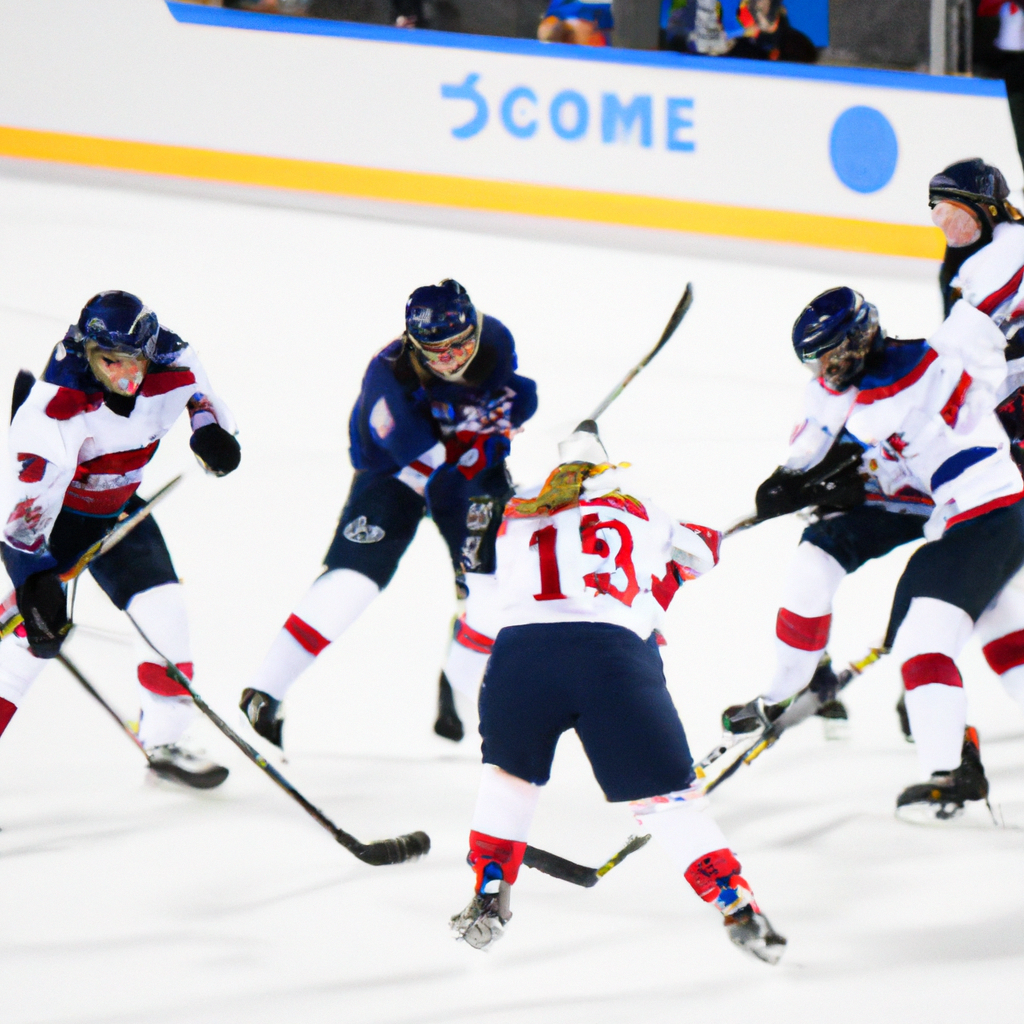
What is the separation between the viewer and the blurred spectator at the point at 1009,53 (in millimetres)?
5137

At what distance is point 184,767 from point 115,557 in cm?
47

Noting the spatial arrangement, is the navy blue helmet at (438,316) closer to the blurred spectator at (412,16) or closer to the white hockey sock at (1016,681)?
the white hockey sock at (1016,681)

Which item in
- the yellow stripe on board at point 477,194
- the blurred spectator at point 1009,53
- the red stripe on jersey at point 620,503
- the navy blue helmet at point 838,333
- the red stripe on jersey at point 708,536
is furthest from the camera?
the blurred spectator at point 1009,53

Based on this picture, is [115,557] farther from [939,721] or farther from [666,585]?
[939,721]

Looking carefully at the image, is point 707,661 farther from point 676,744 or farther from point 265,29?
point 265,29

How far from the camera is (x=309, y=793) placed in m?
2.62

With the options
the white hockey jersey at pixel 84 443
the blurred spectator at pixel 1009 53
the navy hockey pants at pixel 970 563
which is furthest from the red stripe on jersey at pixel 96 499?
the blurred spectator at pixel 1009 53

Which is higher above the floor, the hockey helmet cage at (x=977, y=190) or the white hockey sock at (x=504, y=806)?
the hockey helmet cage at (x=977, y=190)

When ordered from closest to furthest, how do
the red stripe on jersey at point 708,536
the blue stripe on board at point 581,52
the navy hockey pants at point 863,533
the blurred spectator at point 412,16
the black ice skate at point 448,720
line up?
1. the red stripe on jersey at point 708,536
2. the navy hockey pants at point 863,533
3. the black ice skate at point 448,720
4. the blue stripe on board at point 581,52
5. the blurred spectator at point 412,16

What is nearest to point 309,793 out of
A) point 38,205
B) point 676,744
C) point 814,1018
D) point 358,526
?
point 358,526

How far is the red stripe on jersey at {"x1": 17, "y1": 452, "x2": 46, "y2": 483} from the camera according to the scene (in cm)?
232

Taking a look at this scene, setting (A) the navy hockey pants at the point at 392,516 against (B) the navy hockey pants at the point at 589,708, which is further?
(A) the navy hockey pants at the point at 392,516

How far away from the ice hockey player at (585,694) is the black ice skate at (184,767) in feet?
2.89

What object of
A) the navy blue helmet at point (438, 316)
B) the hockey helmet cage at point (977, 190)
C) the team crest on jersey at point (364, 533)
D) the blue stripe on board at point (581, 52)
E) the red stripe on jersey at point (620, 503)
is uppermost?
the blue stripe on board at point (581, 52)
